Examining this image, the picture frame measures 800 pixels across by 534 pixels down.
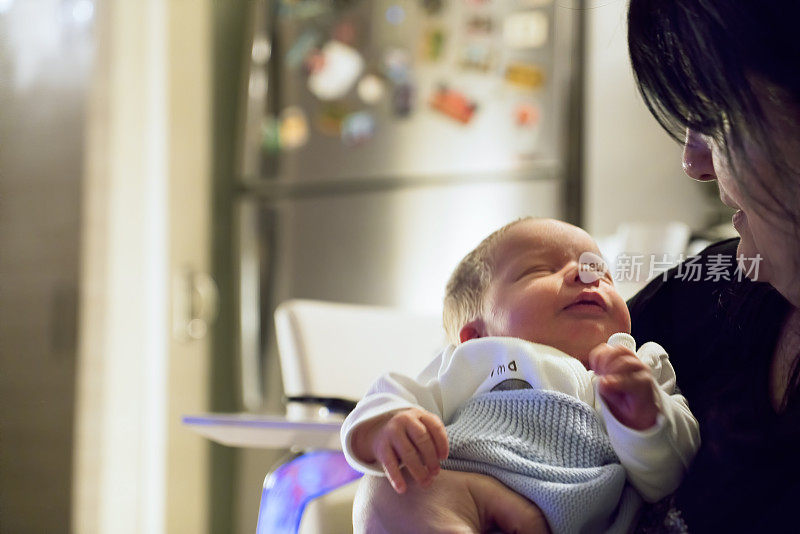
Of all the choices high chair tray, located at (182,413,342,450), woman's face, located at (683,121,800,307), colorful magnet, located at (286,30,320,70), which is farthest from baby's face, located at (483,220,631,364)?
colorful magnet, located at (286,30,320,70)

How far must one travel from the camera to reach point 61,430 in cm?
201

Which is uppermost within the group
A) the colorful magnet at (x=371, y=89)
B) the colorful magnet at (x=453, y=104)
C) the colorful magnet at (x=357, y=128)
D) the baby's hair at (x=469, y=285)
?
the colorful magnet at (x=371, y=89)

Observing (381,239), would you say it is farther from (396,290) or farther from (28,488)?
(28,488)

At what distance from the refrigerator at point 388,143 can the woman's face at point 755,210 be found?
1317 mm

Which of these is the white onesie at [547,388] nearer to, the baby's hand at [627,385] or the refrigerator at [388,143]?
the baby's hand at [627,385]

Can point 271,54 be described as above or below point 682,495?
above

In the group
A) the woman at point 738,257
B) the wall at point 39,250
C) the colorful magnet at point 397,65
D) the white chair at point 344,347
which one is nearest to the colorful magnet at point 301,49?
the colorful magnet at point 397,65

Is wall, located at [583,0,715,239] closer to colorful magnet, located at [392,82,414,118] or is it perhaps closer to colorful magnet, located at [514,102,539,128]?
colorful magnet, located at [514,102,539,128]

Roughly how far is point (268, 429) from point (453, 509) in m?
0.36

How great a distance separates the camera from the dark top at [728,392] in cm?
48

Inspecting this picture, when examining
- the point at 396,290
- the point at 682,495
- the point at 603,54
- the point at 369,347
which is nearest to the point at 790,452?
the point at 682,495

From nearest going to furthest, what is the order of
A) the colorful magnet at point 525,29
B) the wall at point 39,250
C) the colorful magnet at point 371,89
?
the colorful magnet at point 525,29 < the wall at point 39,250 < the colorful magnet at point 371,89

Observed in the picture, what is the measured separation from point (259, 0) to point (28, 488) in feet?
4.48

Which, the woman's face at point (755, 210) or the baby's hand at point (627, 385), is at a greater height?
the woman's face at point (755, 210)
